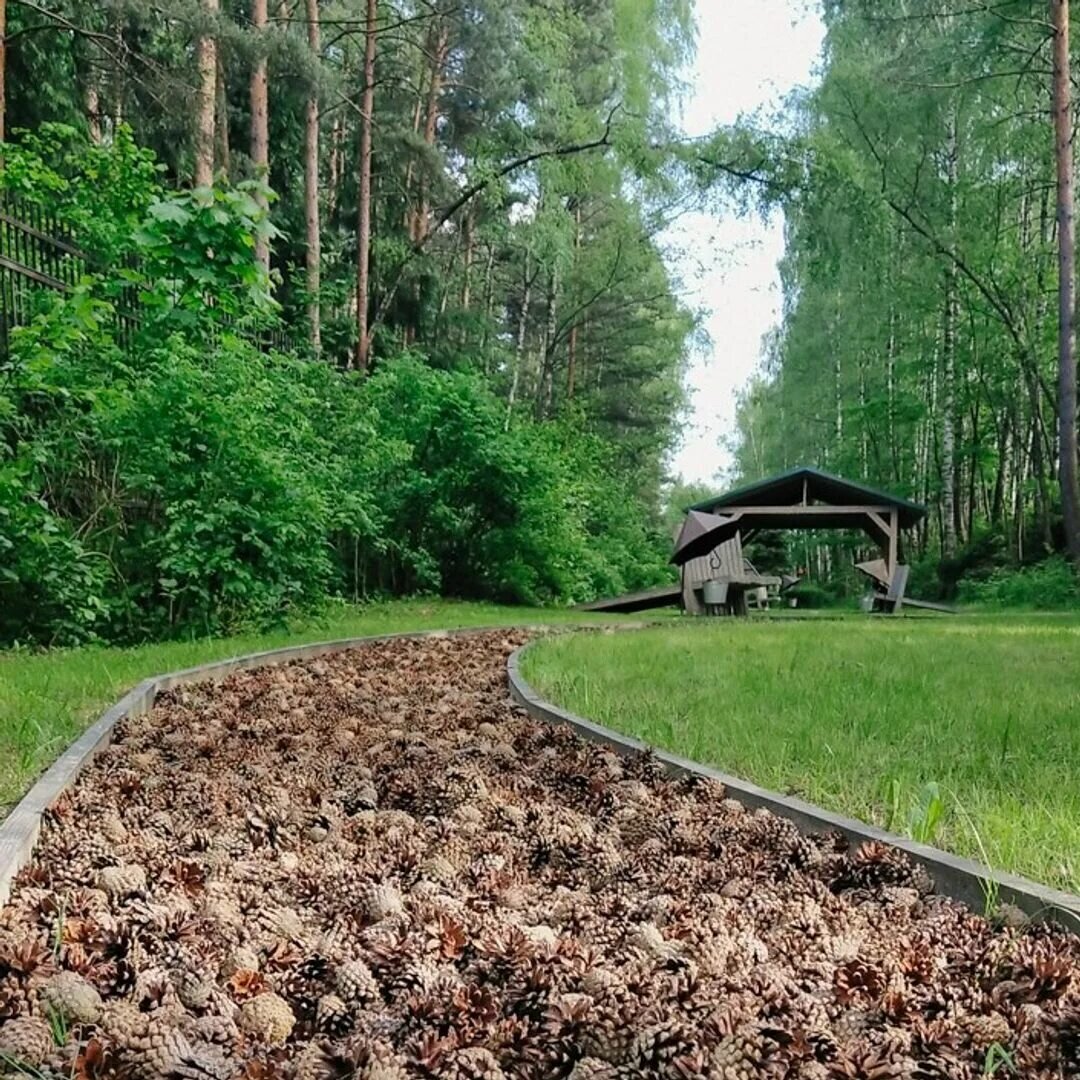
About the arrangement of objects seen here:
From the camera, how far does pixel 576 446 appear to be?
18.1m

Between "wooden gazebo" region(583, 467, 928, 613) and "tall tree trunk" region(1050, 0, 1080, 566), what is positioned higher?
"tall tree trunk" region(1050, 0, 1080, 566)

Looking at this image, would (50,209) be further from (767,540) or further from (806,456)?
(806,456)

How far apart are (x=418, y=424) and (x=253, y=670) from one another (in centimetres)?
696

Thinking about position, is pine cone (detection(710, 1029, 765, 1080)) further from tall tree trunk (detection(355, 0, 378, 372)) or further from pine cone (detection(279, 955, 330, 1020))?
tall tree trunk (detection(355, 0, 378, 372))

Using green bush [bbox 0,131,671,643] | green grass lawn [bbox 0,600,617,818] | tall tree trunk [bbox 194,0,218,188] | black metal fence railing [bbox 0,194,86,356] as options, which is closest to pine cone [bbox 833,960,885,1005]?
green grass lawn [bbox 0,600,617,818]

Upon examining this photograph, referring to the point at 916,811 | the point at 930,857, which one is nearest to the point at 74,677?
the point at 916,811

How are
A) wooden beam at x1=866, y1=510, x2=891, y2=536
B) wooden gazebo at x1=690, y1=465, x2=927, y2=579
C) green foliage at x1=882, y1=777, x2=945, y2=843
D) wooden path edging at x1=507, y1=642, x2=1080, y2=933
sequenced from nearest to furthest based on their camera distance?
wooden path edging at x1=507, y1=642, x2=1080, y2=933 < green foliage at x1=882, y1=777, x2=945, y2=843 < wooden gazebo at x1=690, y1=465, x2=927, y2=579 < wooden beam at x1=866, y1=510, x2=891, y2=536

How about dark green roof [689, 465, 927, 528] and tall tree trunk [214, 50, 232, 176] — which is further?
dark green roof [689, 465, 927, 528]

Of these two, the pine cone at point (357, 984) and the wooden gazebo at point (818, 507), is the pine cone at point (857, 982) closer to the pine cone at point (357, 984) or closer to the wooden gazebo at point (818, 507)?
the pine cone at point (357, 984)

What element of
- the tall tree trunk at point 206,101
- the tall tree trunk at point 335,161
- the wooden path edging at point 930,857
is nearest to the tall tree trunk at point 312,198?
the tall tree trunk at point 206,101

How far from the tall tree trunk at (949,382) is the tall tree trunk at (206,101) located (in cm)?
1273

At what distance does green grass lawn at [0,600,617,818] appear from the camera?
257 cm

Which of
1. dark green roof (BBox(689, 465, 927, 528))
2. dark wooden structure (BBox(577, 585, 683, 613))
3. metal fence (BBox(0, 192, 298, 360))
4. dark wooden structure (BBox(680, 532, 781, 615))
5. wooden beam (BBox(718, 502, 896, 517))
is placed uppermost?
metal fence (BBox(0, 192, 298, 360))

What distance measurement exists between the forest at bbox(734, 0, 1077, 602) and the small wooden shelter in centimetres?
212
